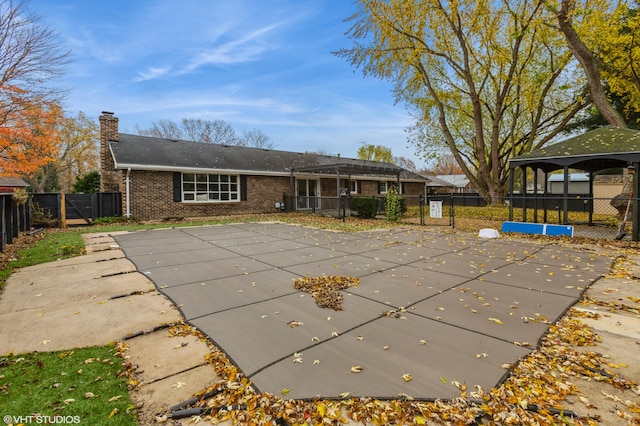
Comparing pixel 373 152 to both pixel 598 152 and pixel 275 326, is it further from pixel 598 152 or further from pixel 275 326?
pixel 275 326

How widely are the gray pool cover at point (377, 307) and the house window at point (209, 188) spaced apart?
7628 mm

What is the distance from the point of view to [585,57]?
1102cm

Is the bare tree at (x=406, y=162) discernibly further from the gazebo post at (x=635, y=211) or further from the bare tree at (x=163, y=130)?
the gazebo post at (x=635, y=211)

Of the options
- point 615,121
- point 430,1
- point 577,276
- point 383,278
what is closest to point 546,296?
point 577,276

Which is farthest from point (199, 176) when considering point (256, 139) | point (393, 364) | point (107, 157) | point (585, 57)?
point (256, 139)

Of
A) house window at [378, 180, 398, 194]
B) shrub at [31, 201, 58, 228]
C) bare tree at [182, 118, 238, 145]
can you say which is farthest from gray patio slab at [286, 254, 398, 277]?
bare tree at [182, 118, 238, 145]

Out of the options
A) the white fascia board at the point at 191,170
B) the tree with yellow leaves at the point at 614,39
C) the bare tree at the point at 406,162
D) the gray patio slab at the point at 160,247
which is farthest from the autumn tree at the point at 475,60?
the bare tree at the point at 406,162

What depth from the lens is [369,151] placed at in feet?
151

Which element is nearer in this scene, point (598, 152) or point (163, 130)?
point (598, 152)

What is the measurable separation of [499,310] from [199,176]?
14.4 m

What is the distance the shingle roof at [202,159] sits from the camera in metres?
13.7

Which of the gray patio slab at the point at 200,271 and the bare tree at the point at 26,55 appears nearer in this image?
the gray patio slab at the point at 200,271

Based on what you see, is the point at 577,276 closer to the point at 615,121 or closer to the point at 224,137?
the point at 615,121

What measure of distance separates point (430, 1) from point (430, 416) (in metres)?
17.0
